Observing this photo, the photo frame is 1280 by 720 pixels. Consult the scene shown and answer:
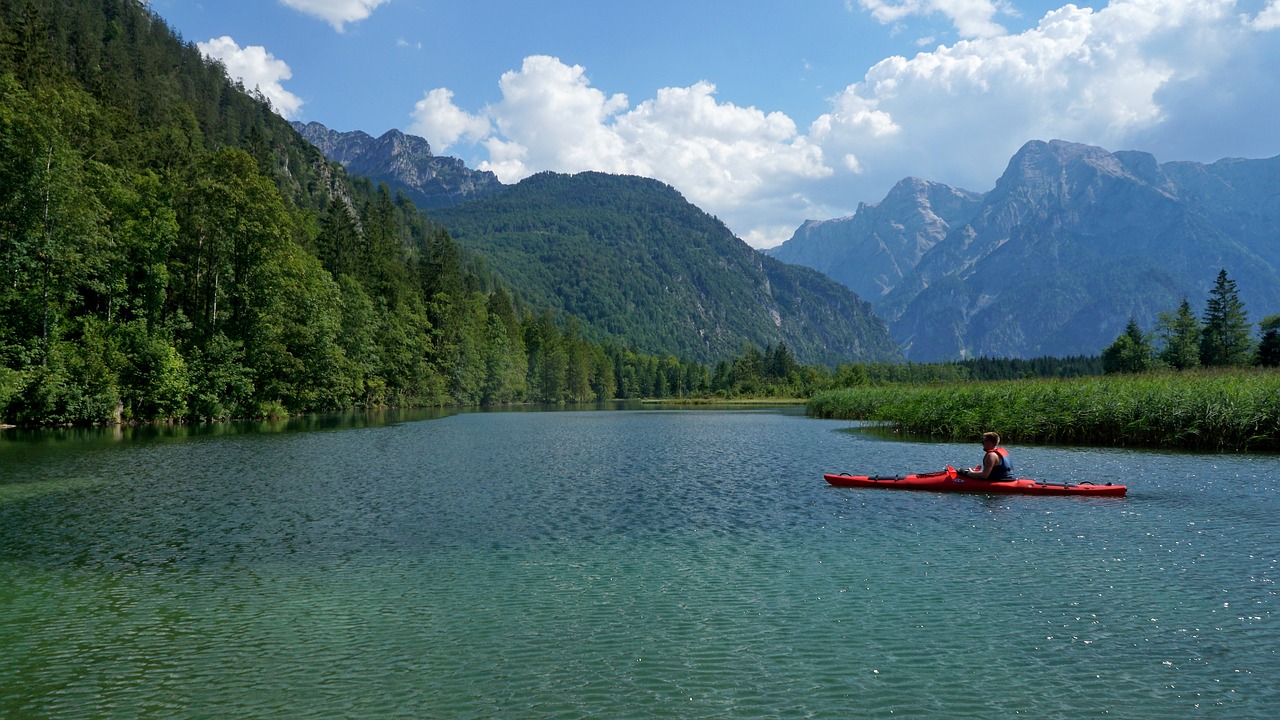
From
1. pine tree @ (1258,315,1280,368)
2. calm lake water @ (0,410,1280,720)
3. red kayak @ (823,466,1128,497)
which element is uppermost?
pine tree @ (1258,315,1280,368)

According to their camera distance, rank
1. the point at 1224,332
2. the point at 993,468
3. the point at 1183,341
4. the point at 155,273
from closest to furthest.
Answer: the point at 993,468 → the point at 155,273 → the point at 1224,332 → the point at 1183,341

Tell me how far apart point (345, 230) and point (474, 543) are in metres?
95.5

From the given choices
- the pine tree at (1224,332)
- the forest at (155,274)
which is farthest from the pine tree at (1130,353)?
the forest at (155,274)

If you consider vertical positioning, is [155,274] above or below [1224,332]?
above

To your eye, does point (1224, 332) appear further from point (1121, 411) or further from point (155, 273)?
point (155, 273)

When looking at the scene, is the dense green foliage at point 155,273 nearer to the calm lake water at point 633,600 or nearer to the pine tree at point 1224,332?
the calm lake water at point 633,600

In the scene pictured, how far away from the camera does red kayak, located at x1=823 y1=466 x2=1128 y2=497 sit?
941 inches

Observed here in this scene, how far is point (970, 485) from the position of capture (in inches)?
1007

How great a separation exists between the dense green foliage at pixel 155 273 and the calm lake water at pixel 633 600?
28759 mm

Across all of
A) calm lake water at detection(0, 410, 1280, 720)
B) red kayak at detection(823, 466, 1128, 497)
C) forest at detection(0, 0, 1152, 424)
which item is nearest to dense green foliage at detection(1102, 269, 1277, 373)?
red kayak at detection(823, 466, 1128, 497)

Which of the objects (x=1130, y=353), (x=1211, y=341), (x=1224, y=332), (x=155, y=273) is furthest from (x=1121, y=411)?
(x=1224, y=332)

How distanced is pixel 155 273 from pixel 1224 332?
459 ft

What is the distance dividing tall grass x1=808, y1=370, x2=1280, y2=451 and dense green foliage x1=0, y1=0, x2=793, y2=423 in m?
57.4

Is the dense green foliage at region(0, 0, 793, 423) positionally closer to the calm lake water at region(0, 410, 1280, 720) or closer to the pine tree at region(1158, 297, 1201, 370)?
the calm lake water at region(0, 410, 1280, 720)
